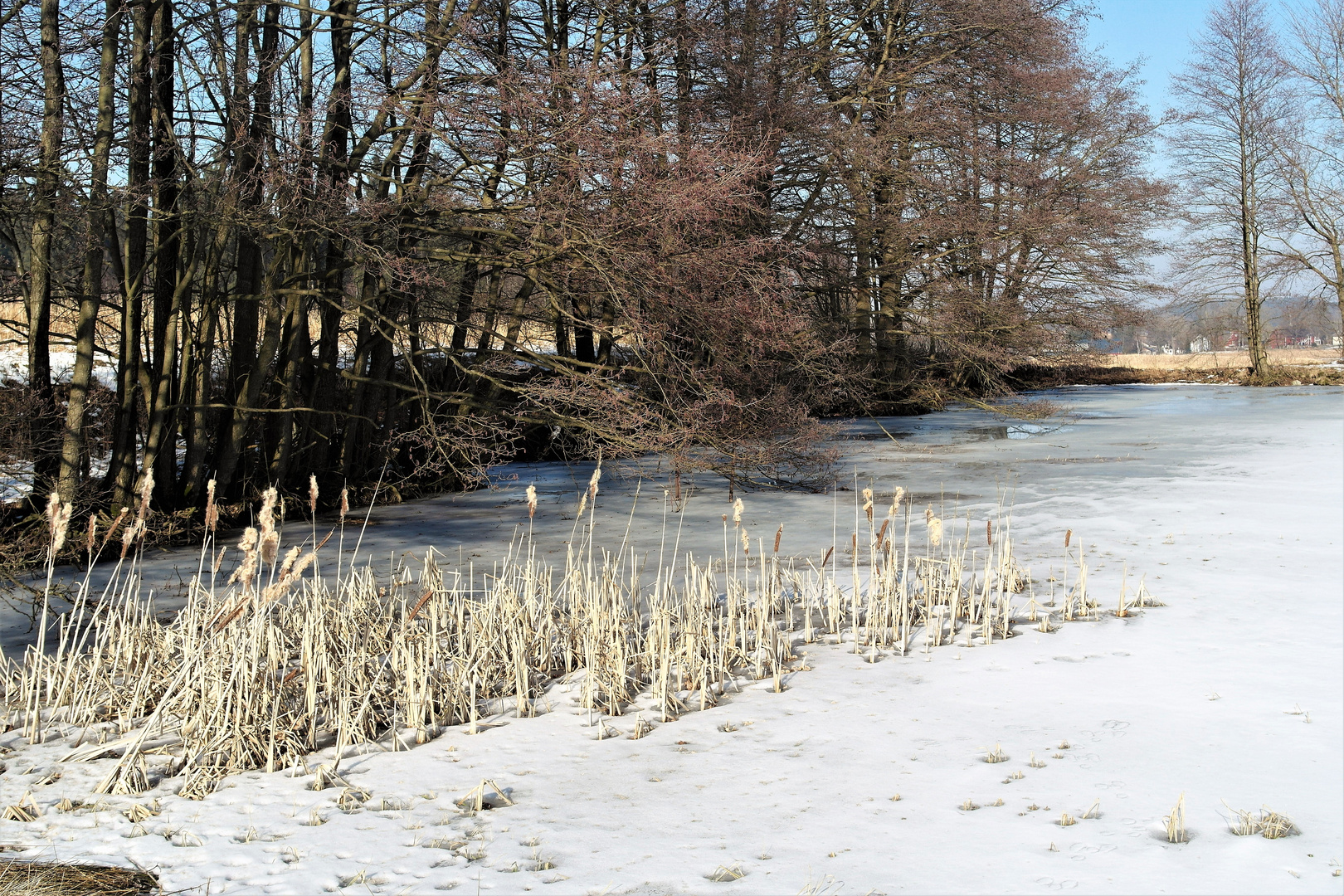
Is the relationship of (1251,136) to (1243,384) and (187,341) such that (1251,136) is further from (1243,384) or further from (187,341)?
(187,341)

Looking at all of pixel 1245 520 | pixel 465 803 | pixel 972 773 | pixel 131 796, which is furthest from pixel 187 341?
pixel 1245 520

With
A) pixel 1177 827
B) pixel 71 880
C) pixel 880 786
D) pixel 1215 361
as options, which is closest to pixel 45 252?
pixel 71 880

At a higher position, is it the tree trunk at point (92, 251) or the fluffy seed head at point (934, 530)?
the tree trunk at point (92, 251)

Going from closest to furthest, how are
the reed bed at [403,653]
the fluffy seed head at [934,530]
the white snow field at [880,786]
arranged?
the white snow field at [880,786] < the reed bed at [403,653] < the fluffy seed head at [934,530]

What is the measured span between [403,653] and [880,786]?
209 centimetres

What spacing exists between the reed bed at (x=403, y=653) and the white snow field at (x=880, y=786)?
0.42 ft

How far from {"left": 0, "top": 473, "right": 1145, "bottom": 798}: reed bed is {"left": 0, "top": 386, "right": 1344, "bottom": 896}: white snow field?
129 millimetres

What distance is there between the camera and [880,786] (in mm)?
3455

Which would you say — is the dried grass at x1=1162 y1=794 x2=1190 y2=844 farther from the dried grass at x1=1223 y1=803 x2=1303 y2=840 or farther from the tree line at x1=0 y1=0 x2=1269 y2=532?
the tree line at x1=0 y1=0 x2=1269 y2=532

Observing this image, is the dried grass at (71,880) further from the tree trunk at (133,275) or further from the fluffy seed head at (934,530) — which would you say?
the tree trunk at (133,275)

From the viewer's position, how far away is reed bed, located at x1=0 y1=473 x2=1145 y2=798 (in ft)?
12.7

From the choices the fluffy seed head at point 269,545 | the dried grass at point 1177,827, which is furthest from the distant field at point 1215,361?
the fluffy seed head at point 269,545

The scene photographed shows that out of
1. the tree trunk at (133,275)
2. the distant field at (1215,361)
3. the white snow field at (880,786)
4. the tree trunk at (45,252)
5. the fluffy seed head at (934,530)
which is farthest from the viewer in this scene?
the distant field at (1215,361)

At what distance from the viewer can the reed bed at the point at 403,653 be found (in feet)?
12.7
